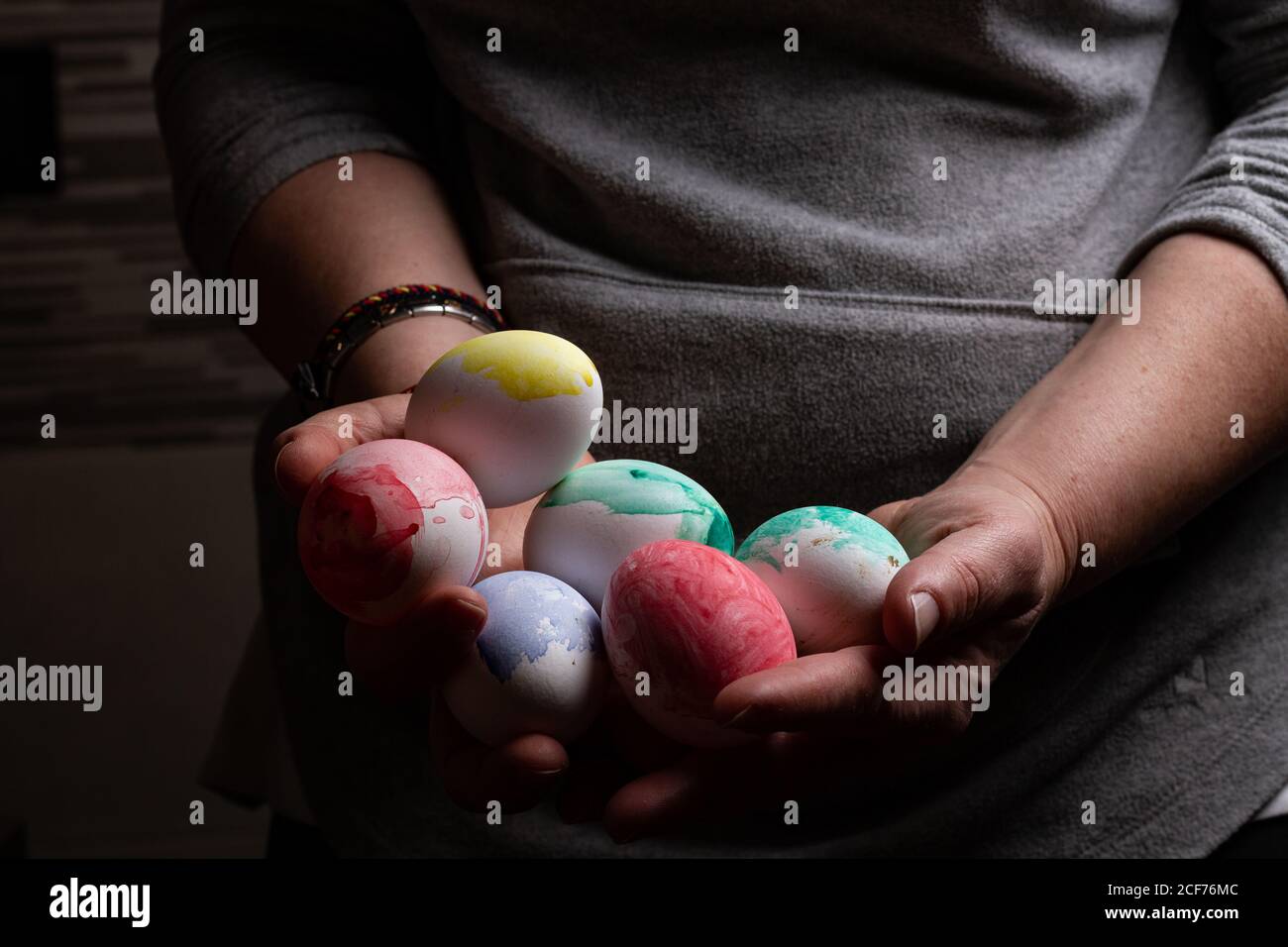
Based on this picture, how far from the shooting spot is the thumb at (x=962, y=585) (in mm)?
519

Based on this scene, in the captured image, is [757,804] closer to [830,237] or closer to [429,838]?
[429,838]

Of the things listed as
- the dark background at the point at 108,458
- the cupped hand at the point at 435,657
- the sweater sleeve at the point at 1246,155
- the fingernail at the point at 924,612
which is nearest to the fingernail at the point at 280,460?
the cupped hand at the point at 435,657

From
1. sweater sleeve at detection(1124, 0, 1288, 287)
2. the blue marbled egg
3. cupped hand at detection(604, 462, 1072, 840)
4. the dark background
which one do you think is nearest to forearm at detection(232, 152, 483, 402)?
the blue marbled egg

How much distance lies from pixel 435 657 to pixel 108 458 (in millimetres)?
1605

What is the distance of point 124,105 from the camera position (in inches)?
77.8

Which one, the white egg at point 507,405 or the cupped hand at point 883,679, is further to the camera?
the white egg at point 507,405

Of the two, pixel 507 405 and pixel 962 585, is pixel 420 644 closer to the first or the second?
pixel 507 405

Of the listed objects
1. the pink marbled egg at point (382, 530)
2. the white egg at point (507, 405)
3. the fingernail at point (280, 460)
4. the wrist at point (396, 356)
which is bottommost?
the pink marbled egg at point (382, 530)

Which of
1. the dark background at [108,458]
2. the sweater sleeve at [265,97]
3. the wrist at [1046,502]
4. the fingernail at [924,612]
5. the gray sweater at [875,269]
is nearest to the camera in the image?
the fingernail at [924,612]

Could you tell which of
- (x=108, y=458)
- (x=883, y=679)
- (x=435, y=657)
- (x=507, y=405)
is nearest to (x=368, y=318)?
(x=507, y=405)

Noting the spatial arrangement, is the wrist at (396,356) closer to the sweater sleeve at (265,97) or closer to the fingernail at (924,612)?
the sweater sleeve at (265,97)

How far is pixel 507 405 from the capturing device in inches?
25.2

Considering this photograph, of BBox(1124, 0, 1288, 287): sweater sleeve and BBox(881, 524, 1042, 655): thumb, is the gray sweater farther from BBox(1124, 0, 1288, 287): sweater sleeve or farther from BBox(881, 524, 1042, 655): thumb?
BBox(881, 524, 1042, 655): thumb
